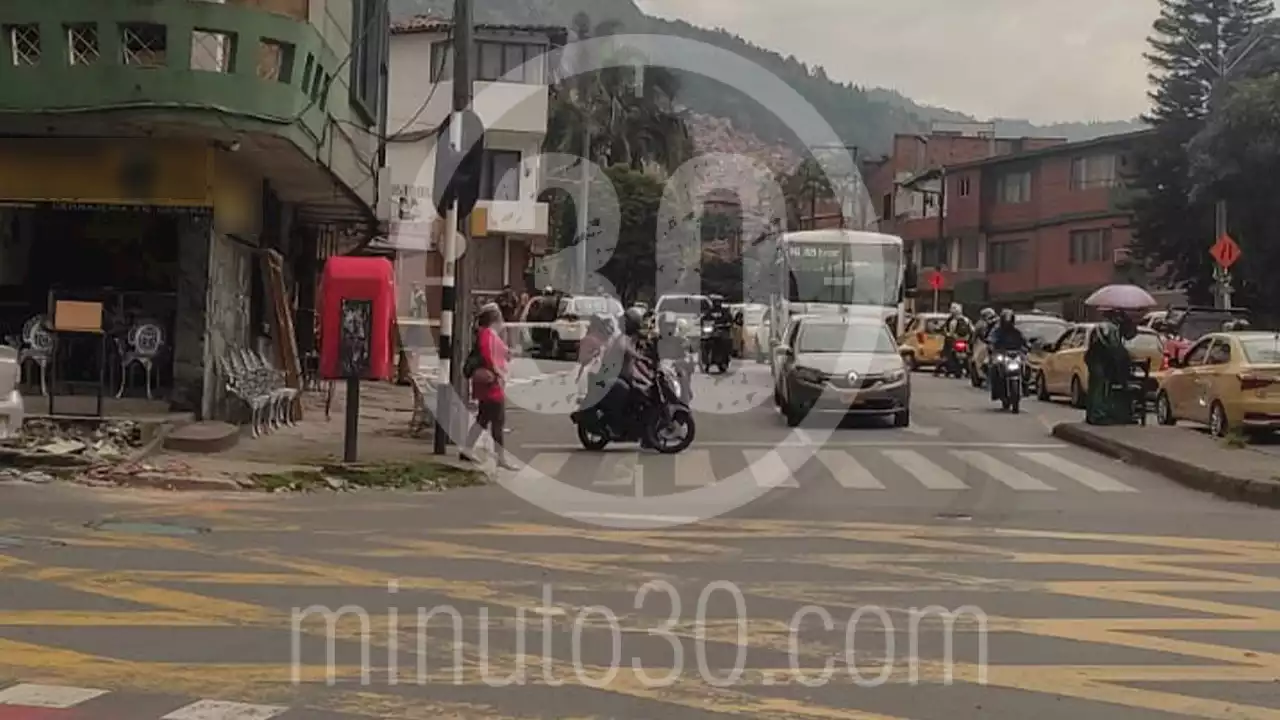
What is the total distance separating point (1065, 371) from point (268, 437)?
16339 millimetres

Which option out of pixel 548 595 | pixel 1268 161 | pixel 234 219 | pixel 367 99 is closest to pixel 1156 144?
pixel 1268 161

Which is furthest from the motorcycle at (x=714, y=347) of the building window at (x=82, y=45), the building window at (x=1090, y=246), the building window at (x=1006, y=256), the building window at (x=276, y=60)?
the building window at (x=1006, y=256)

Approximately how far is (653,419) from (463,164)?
4.10 metres

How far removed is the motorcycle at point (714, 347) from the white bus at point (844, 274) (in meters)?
3.70

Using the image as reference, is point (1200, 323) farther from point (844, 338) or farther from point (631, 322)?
point (631, 322)

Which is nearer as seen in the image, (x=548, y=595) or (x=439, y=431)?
(x=548, y=595)

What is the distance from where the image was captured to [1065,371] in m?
29.5

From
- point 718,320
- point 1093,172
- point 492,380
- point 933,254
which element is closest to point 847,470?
point 492,380

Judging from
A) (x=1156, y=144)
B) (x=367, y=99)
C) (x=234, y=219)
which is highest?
(x=1156, y=144)

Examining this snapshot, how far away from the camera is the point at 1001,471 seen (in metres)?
18.2

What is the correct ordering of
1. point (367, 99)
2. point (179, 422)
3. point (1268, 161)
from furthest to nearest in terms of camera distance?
point (1268, 161), point (367, 99), point (179, 422)

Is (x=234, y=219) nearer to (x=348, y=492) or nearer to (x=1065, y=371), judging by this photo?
(x=348, y=492)

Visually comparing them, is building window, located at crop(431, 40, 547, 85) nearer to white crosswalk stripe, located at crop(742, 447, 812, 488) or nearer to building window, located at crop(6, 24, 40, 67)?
white crosswalk stripe, located at crop(742, 447, 812, 488)

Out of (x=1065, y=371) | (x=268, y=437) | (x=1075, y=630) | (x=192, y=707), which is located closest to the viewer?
(x=192, y=707)
